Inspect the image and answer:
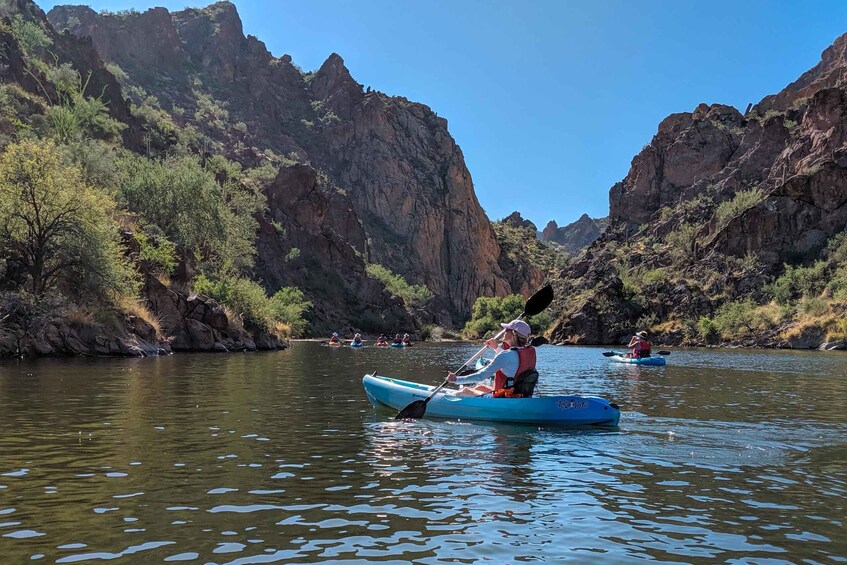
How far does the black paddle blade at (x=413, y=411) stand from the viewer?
1506cm

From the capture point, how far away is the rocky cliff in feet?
303

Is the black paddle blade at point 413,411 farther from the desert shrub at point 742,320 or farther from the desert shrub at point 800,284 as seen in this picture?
the desert shrub at point 800,284

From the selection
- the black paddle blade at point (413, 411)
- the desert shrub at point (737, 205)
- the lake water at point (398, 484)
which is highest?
the desert shrub at point (737, 205)

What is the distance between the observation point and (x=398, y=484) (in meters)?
8.95

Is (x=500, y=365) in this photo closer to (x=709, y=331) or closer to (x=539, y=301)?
(x=539, y=301)

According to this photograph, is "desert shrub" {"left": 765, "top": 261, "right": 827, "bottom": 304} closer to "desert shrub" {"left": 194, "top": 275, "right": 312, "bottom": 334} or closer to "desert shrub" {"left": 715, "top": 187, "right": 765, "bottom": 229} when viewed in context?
"desert shrub" {"left": 715, "top": 187, "right": 765, "bottom": 229}

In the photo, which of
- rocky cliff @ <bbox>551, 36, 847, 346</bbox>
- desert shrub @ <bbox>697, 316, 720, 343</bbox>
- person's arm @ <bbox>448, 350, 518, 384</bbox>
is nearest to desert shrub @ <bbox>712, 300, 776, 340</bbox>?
desert shrub @ <bbox>697, 316, 720, 343</bbox>

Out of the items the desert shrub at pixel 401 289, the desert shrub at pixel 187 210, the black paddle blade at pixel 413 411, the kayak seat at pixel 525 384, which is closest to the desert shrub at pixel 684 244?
the desert shrub at pixel 401 289

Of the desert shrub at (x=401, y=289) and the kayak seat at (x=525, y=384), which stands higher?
the desert shrub at (x=401, y=289)

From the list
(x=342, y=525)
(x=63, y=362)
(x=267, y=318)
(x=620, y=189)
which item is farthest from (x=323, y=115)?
(x=342, y=525)

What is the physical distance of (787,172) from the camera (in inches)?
4215

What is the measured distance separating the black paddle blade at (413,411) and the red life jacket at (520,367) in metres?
1.65

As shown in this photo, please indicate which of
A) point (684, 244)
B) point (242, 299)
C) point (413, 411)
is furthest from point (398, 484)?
point (684, 244)

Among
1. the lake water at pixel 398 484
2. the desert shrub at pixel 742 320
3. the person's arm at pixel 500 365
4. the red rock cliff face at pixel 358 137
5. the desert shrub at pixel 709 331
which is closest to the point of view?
the lake water at pixel 398 484
